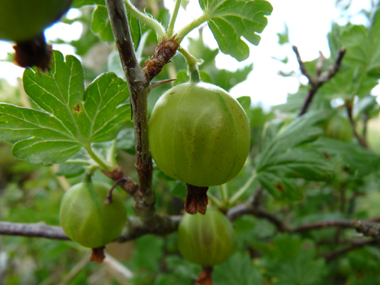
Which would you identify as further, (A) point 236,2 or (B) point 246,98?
(B) point 246,98

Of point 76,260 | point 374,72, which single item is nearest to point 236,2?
point 374,72

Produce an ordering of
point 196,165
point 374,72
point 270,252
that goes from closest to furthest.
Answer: point 196,165, point 374,72, point 270,252

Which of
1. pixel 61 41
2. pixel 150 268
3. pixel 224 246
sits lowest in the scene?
pixel 150 268

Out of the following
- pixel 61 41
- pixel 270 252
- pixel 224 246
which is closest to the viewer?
pixel 224 246

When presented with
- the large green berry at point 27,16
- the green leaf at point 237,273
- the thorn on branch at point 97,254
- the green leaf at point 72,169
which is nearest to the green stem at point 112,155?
the green leaf at point 72,169

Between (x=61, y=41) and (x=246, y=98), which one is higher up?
(x=61, y=41)

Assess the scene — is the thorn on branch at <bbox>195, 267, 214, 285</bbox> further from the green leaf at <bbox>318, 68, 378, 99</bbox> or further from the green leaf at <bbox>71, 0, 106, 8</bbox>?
the green leaf at <bbox>318, 68, 378, 99</bbox>

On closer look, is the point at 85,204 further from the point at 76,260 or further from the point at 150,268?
the point at 76,260
